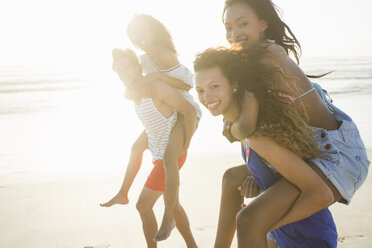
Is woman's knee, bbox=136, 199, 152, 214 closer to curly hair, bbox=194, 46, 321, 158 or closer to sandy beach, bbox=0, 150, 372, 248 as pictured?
sandy beach, bbox=0, 150, 372, 248

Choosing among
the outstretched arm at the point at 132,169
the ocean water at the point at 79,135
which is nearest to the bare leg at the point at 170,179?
the outstretched arm at the point at 132,169

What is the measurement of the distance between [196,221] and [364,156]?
2174 millimetres

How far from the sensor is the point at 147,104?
295cm

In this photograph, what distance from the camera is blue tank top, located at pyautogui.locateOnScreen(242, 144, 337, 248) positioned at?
6.83ft

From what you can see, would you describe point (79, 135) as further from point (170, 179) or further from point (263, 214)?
point (263, 214)

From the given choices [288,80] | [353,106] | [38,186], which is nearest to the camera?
[288,80]

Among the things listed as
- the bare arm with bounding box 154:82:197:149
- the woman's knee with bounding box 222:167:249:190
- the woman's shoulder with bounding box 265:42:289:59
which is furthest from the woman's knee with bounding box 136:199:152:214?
the woman's shoulder with bounding box 265:42:289:59

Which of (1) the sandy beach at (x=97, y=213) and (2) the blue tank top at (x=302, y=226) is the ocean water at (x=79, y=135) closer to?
(1) the sandy beach at (x=97, y=213)

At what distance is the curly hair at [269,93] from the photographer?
1.86 metres

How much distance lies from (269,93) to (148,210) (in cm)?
151

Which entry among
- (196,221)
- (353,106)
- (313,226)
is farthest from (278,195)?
(353,106)

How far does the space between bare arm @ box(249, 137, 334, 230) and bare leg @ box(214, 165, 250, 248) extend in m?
0.54

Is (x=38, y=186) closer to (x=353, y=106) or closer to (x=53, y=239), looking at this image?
(x=53, y=239)

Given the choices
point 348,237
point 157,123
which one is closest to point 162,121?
point 157,123
